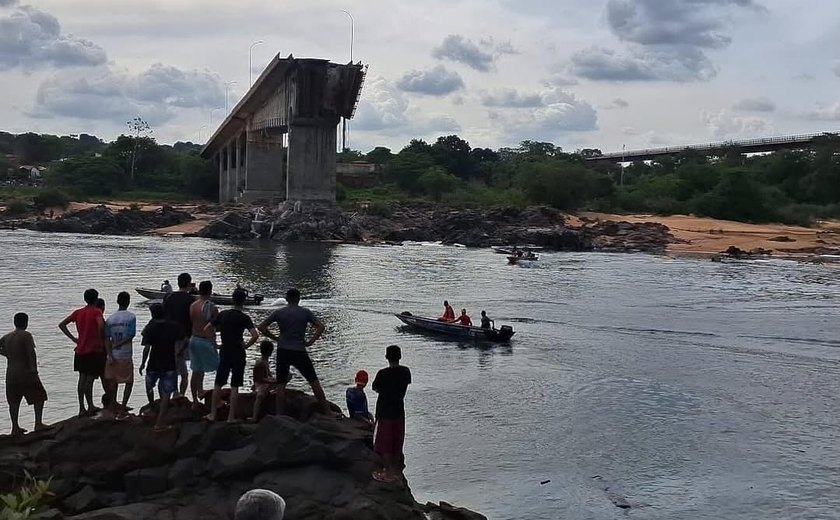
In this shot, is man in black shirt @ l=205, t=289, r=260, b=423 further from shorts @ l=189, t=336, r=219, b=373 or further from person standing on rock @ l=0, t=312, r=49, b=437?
person standing on rock @ l=0, t=312, r=49, b=437

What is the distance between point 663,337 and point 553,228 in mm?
47868

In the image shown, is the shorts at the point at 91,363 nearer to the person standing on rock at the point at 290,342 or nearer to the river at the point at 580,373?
the person standing on rock at the point at 290,342

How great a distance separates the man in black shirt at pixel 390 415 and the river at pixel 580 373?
10.7ft

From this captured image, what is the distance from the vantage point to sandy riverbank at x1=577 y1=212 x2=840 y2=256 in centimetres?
7456

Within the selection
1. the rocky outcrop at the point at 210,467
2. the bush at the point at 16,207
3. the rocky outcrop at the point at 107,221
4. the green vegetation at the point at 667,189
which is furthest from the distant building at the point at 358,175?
the rocky outcrop at the point at 210,467

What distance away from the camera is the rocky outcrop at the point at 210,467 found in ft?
37.5

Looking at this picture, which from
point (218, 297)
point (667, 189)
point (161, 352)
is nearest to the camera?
point (161, 352)

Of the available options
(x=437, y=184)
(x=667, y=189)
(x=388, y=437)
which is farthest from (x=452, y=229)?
(x=388, y=437)

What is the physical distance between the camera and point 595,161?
175 m

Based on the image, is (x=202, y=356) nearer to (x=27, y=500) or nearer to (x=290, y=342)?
(x=290, y=342)

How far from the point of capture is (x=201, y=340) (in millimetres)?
12922

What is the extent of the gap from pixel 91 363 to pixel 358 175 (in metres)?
114

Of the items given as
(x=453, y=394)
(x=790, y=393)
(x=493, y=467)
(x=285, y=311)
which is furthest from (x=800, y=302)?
(x=285, y=311)

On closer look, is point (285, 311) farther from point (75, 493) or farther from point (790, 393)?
point (790, 393)
